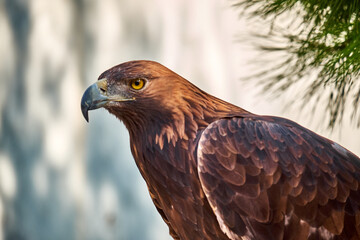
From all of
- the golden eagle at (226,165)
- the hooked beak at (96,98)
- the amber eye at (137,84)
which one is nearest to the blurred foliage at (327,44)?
the golden eagle at (226,165)

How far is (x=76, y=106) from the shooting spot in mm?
3459

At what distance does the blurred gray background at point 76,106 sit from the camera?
11.2 ft

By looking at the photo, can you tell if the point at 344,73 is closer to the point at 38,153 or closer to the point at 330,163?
the point at 330,163

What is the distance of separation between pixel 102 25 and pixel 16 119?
2.47 ft

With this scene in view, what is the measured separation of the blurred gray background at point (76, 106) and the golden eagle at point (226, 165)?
1417 mm

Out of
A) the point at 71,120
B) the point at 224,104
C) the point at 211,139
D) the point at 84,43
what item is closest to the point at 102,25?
the point at 84,43

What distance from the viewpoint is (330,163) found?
6.27 feet

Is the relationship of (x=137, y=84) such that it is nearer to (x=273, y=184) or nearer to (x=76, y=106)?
(x=273, y=184)

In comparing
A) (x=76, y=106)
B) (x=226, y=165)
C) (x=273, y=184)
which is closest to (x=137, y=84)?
(x=226, y=165)

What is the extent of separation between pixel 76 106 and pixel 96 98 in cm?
152

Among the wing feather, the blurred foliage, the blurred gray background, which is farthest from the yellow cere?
the blurred gray background

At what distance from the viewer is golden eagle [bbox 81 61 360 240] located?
5.97 ft

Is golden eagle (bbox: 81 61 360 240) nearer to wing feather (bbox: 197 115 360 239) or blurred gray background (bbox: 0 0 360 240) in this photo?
wing feather (bbox: 197 115 360 239)

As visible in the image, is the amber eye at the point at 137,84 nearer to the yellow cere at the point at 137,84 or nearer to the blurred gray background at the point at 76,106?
the yellow cere at the point at 137,84
